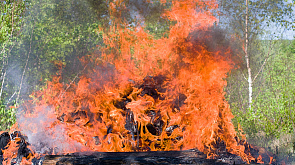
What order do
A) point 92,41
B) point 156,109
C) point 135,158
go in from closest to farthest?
point 135,158, point 156,109, point 92,41

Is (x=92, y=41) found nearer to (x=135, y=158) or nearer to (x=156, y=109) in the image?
(x=156, y=109)

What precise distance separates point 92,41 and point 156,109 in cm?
1310

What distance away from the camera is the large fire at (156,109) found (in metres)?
5.82

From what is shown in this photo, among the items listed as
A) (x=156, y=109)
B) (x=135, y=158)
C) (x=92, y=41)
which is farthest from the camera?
(x=92, y=41)

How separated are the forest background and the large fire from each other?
20.6 ft

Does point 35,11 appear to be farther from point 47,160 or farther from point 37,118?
point 47,160

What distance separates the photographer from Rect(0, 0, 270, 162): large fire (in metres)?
5.82

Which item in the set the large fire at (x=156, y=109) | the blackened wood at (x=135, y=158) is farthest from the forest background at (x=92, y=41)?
the blackened wood at (x=135, y=158)

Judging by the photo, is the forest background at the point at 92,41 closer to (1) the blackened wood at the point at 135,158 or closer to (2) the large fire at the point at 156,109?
(2) the large fire at the point at 156,109

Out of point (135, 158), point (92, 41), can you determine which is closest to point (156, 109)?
point (135, 158)

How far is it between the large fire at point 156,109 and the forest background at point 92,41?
20.6 ft

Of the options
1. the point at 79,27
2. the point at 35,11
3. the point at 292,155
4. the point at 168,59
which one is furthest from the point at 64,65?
the point at 292,155

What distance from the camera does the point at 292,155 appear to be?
329 inches

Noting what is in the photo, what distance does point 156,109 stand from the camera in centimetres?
613
